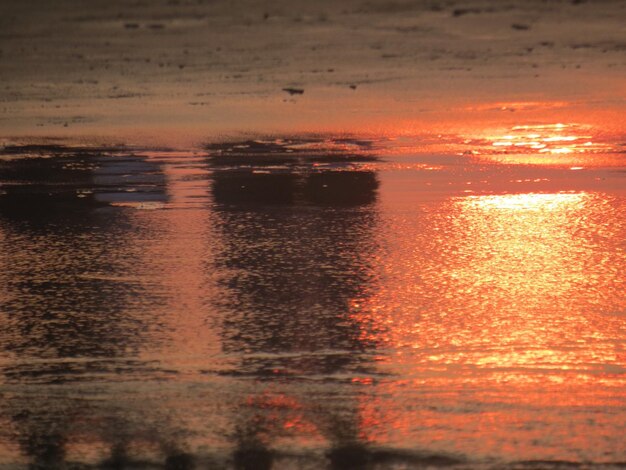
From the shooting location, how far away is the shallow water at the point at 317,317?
277 cm

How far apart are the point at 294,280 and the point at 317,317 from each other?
0.51m

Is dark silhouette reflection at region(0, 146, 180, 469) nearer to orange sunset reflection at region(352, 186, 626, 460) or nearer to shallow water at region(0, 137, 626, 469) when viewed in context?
shallow water at region(0, 137, 626, 469)

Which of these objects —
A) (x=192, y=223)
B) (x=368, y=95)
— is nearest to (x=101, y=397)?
(x=192, y=223)

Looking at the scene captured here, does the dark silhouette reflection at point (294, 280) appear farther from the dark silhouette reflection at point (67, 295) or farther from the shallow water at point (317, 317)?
the dark silhouette reflection at point (67, 295)

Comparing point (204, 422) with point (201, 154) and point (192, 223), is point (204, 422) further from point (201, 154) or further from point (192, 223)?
point (201, 154)

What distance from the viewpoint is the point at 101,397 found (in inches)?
121

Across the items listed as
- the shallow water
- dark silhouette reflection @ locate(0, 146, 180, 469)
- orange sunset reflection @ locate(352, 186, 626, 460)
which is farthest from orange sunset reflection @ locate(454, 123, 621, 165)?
dark silhouette reflection @ locate(0, 146, 180, 469)

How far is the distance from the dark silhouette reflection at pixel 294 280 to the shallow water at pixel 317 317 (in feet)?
0.04

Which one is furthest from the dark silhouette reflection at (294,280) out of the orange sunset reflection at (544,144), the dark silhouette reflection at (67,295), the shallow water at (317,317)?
the orange sunset reflection at (544,144)

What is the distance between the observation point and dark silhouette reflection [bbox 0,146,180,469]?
2.90 meters

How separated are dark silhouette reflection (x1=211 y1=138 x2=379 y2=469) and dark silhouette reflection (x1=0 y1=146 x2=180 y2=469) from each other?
0.34 meters

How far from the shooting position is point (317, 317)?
12.4 feet

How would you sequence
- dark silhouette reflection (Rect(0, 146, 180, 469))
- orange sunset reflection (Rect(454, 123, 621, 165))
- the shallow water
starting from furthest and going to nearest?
orange sunset reflection (Rect(454, 123, 621, 165)), dark silhouette reflection (Rect(0, 146, 180, 469)), the shallow water

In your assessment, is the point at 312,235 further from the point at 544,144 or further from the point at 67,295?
the point at 544,144
